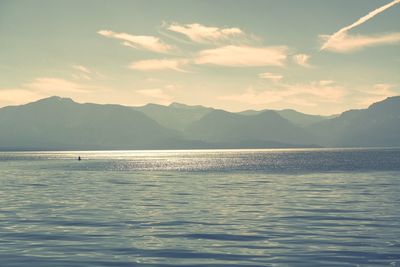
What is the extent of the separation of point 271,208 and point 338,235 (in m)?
15.6

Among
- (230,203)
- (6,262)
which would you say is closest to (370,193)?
(230,203)

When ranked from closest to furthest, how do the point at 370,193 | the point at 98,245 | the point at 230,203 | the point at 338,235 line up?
the point at 98,245 → the point at 338,235 → the point at 230,203 → the point at 370,193

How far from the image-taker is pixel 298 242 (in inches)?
1156

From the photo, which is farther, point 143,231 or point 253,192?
point 253,192

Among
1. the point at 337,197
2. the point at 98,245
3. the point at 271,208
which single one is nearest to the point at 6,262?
the point at 98,245

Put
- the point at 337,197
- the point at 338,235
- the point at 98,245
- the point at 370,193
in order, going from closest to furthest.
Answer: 1. the point at 98,245
2. the point at 338,235
3. the point at 337,197
4. the point at 370,193

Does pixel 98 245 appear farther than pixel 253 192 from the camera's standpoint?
No

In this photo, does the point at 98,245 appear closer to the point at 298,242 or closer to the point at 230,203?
the point at 298,242

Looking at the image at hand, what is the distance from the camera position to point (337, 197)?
5866 cm

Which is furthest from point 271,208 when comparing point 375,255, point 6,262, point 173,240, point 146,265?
point 6,262

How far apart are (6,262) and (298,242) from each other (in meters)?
16.3

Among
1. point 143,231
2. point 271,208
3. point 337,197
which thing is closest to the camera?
point 143,231

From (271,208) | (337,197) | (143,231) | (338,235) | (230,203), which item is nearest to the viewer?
(338,235)

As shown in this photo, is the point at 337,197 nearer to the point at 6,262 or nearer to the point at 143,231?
the point at 143,231
